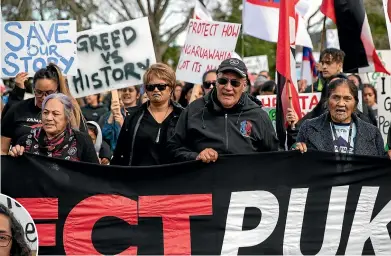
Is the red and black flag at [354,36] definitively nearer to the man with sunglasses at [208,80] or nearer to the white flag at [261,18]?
the man with sunglasses at [208,80]

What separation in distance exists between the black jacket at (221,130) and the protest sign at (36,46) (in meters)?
2.95

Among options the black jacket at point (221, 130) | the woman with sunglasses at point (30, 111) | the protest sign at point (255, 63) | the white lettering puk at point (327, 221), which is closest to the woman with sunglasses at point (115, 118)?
the woman with sunglasses at point (30, 111)

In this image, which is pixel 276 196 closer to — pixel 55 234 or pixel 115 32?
pixel 55 234

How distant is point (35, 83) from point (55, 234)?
1434 mm

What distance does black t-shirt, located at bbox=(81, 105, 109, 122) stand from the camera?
39.6 ft

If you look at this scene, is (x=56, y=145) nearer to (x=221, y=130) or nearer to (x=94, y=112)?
(x=221, y=130)

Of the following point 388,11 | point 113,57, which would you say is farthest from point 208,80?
point 388,11

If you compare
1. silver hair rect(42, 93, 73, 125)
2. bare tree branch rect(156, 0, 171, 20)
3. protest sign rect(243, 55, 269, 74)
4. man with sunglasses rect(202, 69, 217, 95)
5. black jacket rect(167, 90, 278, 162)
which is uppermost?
bare tree branch rect(156, 0, 171, 20)

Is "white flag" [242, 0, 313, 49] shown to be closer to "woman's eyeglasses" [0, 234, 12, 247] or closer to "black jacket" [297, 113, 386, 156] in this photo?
"black jacket" [297, 113, 386, 156]

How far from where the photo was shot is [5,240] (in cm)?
391

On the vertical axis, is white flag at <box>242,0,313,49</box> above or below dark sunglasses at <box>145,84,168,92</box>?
above

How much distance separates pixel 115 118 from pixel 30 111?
2.13 m

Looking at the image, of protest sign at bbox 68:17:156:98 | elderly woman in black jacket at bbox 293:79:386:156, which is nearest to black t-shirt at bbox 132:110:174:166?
elderly woman in black jacket at bbox 293:79:386:156

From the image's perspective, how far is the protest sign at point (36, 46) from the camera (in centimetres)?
1001
